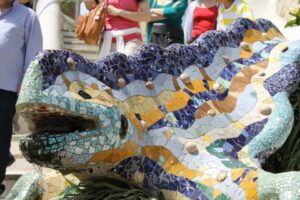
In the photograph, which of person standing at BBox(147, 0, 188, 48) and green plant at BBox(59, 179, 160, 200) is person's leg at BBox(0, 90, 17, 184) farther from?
person standing at BBox(147, 0, 188, 48)

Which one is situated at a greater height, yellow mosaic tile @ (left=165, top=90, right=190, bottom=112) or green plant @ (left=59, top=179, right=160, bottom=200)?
yellow mosaic tile @ (left=165, top=90, right=190, bottom=112)

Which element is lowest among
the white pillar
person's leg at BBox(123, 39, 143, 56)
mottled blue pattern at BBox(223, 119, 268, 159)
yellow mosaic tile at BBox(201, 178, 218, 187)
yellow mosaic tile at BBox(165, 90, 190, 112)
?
the white pillar

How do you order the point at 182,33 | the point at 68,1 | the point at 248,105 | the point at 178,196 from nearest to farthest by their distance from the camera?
the point at 178,196 < the point at 248,105 < the point at 182,33 < the point at 68,1

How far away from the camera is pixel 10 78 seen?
15.2 ft

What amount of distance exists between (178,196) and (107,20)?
200 centimetres

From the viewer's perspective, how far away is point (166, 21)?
556 cm

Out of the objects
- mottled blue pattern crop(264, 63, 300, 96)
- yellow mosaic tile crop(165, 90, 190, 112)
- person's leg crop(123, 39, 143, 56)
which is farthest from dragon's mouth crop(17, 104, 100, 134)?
person's leg crop(123, 39, 143, 56)

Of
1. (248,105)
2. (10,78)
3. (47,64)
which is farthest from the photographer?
(10,78)

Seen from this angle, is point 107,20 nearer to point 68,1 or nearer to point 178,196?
point 178,196

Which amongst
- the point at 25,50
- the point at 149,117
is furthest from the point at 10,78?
the point at 149,117

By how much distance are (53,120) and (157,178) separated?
2.09 ft

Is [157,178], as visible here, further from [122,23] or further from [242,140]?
[122,23]

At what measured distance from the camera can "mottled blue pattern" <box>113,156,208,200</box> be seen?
11.0ft

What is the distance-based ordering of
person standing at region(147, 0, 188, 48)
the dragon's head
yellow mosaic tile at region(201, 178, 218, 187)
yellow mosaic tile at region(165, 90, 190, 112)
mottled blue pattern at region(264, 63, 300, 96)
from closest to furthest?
1. the dragon's head
2. yellow mosaic tile at region(201, 178, 218, 187)
3. yellow mosaic tile at region(165, 90, 190, 112)
4. mottled blue pattern at region(264, 63, 300, 96)
5. person standing at region(147, 0, 188, 48)
